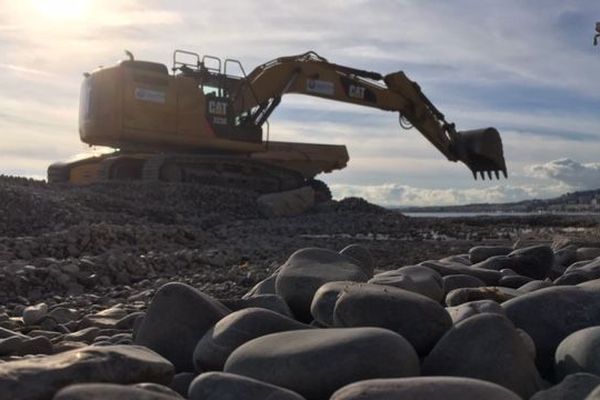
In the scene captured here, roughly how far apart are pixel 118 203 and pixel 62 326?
9.17 meters

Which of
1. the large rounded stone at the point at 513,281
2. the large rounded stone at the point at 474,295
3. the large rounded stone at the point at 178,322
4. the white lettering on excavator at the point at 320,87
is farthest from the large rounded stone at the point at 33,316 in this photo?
the white lettering on excavator at the point at 320,87

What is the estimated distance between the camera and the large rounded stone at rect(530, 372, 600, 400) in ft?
7.58

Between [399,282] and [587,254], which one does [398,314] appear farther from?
[587,254]

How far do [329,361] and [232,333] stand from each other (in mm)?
606

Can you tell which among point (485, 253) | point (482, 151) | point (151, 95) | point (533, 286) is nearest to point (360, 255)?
point (533, 286)

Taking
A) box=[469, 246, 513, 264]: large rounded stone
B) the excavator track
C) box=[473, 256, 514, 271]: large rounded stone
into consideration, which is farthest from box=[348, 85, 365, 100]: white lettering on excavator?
box=[473, 256, 514, 271]: large rounded stone

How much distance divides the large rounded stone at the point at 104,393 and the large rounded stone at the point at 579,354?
4.95 feet

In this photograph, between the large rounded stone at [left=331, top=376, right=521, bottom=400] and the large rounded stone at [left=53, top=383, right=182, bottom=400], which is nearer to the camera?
the large rounded stone at [left=53, top=383, right=182, bottom=400]

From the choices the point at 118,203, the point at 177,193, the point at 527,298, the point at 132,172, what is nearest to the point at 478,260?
the point at 527,298

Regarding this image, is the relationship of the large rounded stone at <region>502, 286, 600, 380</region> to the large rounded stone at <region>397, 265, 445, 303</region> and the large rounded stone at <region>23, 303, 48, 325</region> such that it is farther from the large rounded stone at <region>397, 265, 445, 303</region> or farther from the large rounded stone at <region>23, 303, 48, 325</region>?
the large rounded stone at <region>23, 303, 48, 325</region>

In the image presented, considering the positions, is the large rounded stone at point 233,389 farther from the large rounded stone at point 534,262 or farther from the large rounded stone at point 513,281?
the large rounded stone at point 534,262

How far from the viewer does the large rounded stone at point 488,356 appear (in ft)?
8.66

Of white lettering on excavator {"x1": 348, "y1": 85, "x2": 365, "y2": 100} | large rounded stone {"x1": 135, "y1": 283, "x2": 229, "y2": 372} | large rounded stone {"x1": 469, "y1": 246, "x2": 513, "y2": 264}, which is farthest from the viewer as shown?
white lettering on excavator {"x1": 348, "y1": 85, "x2": 365, "y2": 100}

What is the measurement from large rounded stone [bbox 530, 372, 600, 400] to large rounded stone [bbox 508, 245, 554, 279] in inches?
116
